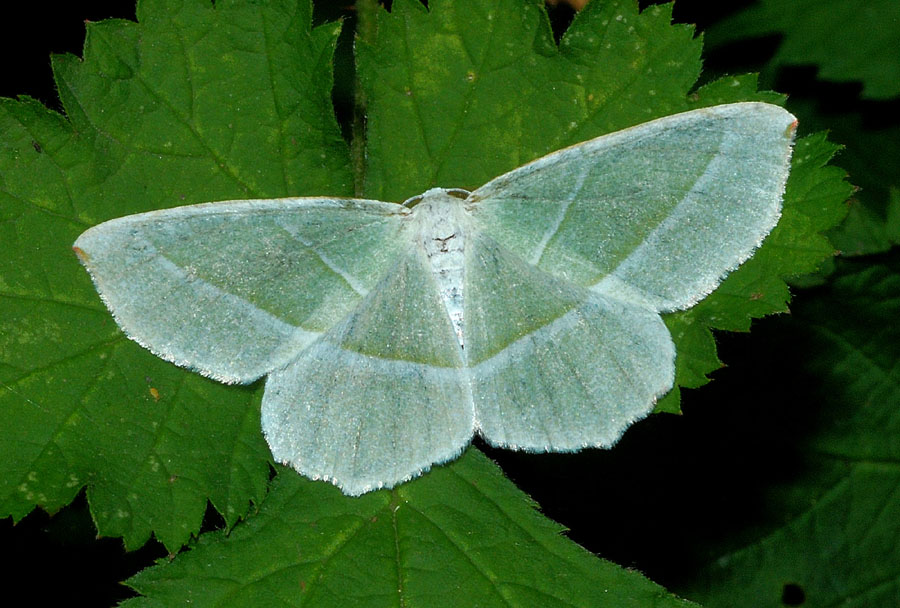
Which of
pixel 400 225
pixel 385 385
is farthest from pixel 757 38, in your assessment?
pixel 385 385

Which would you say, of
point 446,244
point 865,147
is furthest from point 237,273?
point 865,147

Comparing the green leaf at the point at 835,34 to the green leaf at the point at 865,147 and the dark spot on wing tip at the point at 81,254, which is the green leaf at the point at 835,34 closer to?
the green leaf at the point at 865,147

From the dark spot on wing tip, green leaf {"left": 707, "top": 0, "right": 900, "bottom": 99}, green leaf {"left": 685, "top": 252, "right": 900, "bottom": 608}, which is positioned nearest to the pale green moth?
the dark spot on wing tip

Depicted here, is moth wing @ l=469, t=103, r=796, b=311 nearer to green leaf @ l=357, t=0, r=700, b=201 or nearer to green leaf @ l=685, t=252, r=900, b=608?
green leaf @ l=357, t=0, r=700, b=201

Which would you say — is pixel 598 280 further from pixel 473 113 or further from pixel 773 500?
pixel 773 500

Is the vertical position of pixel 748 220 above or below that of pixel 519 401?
above

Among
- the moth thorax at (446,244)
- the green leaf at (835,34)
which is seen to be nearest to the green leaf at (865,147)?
the green leaf at (835,34)

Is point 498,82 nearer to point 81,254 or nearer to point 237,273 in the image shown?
point 237,273
